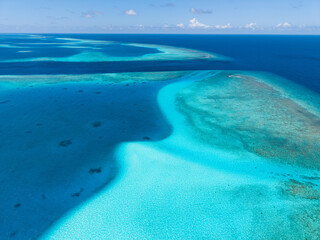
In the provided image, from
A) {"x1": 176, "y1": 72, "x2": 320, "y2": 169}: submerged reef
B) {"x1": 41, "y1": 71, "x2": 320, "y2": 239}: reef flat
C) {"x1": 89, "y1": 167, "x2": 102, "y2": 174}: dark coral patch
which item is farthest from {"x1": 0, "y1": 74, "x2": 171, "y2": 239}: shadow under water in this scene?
{"x1": 176, "y1": 72, "x2": 320, "y2": 169}: submerged reef

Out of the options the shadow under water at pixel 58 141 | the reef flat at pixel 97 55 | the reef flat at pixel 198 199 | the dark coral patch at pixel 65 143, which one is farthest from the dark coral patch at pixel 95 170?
→ the reef flat at pixel 97 55

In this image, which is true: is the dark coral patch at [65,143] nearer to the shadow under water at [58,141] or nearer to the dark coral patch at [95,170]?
the shadow under water at [58,141]

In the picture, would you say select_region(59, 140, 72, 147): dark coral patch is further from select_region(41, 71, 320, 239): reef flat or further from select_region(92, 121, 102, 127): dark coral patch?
select_region(41, 71, 320, 239): reef flat

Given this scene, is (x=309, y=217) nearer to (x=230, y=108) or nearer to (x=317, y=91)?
(x=230, y=108)

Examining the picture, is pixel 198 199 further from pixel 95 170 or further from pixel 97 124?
pixel 97 124

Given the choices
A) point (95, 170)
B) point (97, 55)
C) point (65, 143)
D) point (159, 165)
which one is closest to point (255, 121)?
point (159, 165)
